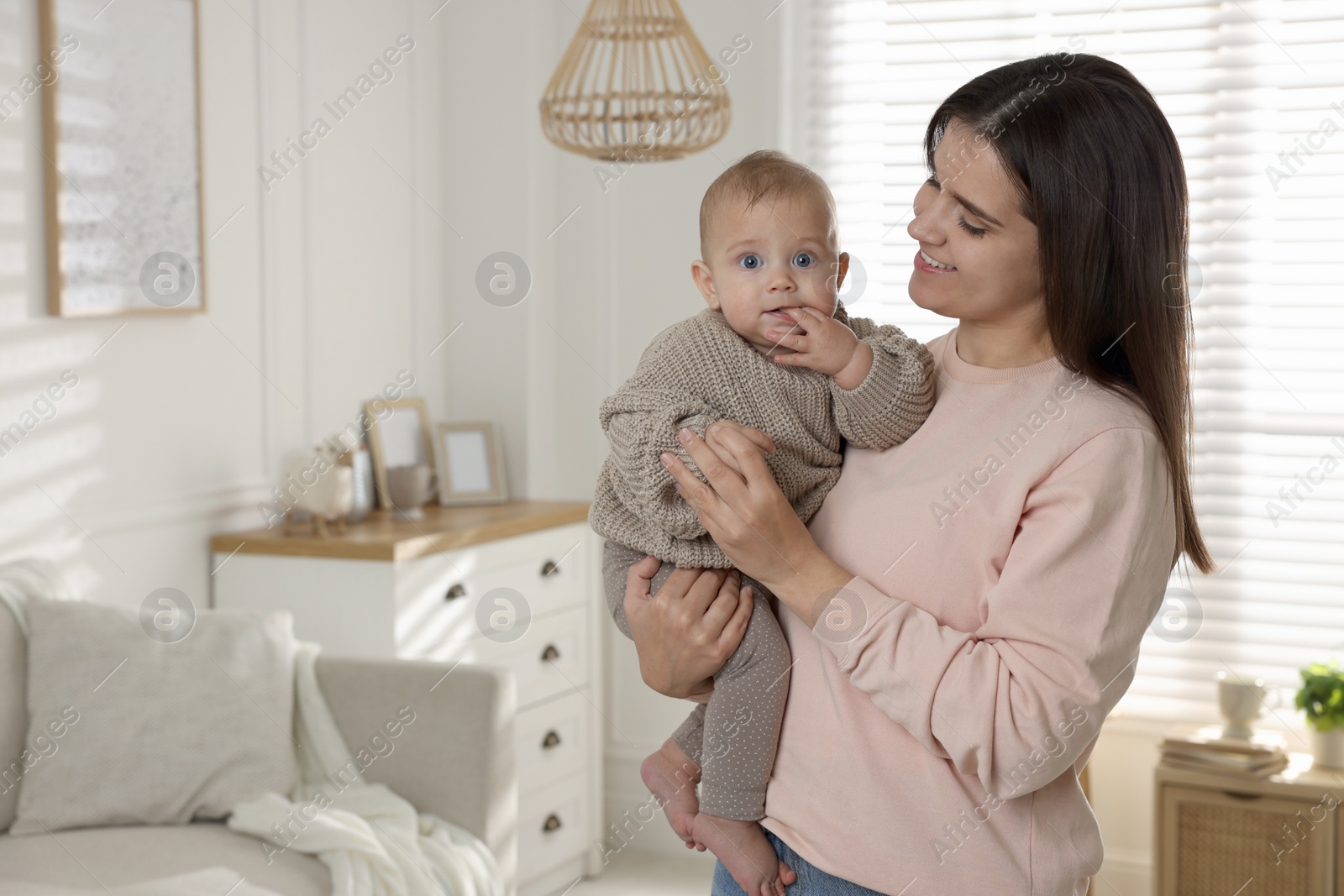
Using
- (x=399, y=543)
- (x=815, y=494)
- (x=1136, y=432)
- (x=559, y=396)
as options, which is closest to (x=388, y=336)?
(x=559, y=396)

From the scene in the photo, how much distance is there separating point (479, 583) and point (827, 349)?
1.97 m

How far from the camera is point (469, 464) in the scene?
12.0 ft

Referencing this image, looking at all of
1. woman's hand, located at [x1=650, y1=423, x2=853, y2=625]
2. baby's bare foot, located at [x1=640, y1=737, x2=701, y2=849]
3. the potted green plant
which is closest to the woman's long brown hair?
woman's hand, located at [x1=650, y1=423, x2=853, y2=625]

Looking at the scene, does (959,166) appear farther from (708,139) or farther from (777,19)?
(777,19)

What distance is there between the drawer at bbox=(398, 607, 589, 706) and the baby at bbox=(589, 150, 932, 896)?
1678mm

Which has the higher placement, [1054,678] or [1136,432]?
[1136,432]

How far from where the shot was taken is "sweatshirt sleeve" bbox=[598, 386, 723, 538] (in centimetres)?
131

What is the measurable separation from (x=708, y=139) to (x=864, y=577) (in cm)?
208

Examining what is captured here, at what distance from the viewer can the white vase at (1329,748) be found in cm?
296

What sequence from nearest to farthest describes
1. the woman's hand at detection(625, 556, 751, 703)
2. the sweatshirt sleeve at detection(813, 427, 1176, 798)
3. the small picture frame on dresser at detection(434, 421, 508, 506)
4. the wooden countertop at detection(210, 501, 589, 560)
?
the sweatshirt sleeve at detection(813, 427, 1176, 798) < the woman's hand at detection(625, 556, 751, 703) < the wooden countertop at detection(210, 501, 589, 560) < the small picture frame on dresser at detection(434, 421, 508, 506)

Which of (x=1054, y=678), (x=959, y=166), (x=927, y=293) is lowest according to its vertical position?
(x=1054, y=678)

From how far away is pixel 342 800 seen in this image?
2426mm

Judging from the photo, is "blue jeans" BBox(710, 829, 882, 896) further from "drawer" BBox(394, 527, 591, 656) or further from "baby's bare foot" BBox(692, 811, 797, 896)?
"drawer" BBox(394, 527, 591, 656)

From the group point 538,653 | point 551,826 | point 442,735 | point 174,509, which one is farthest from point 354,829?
point 551,826
